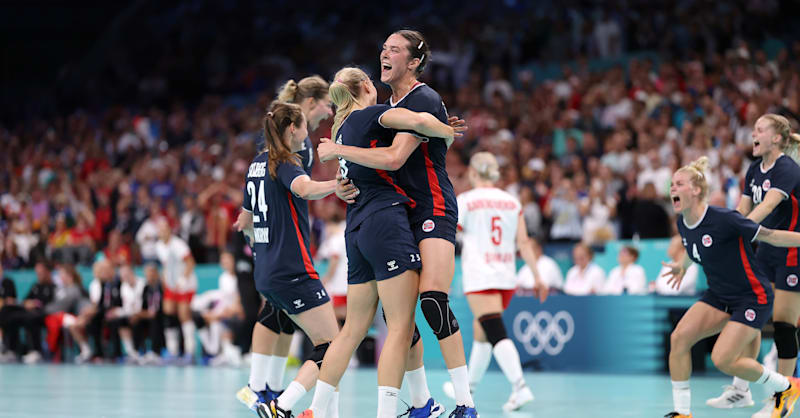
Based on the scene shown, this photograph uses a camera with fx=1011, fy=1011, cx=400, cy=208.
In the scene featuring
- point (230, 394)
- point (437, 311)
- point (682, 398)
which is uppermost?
point (437, 311)

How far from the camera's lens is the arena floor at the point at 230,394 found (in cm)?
827

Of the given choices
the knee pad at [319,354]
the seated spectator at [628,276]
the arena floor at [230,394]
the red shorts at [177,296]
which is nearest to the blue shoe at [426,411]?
the knee pad at [319,354]

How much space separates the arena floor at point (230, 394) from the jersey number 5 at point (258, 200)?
1.82 meters

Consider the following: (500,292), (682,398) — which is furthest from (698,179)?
(500,292)

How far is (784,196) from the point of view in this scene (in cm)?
788

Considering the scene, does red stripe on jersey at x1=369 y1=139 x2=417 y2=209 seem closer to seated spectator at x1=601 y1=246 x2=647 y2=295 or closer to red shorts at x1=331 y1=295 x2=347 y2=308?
seated spectator at x1=601 y1=246 x2=647 y2=295

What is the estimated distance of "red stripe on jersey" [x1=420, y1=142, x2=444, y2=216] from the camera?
19.6 feet

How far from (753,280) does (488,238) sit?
2716 mm

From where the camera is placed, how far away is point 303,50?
27.7m

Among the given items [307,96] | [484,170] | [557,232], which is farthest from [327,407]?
[557,232]

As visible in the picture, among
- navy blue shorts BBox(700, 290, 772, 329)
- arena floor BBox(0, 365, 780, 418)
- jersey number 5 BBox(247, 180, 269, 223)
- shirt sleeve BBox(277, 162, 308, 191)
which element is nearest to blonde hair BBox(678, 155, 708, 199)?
navy blue shorts BBox(700, 290, 772, 329)

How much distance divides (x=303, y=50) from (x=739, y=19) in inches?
498

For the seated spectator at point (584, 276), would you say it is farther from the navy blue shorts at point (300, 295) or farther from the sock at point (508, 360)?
the navy blue shorts at point (300, 295)

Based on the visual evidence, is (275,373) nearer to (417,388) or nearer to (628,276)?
(417,388)
